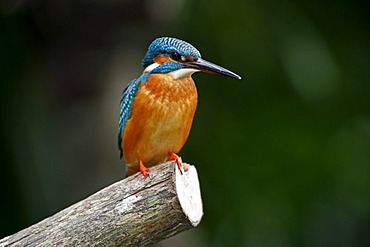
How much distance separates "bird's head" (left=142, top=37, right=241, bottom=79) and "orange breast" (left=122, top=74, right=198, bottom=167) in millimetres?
39

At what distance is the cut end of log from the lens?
2.59 meters

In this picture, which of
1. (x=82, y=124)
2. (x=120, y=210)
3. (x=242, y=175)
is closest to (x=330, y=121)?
(x=242, y=175)

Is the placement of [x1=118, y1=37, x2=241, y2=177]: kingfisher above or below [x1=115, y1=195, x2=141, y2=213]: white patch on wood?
above

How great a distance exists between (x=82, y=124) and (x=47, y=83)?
323 mm

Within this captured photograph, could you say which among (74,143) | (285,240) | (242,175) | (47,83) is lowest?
(285,240)

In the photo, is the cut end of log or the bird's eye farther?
the bird's eye

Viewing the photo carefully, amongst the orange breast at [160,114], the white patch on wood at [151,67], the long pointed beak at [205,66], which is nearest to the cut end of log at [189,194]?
the orange breast at [160,114]

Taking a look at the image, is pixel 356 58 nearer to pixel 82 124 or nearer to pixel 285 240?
pixel 285 240

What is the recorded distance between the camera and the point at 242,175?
4727 millimetres

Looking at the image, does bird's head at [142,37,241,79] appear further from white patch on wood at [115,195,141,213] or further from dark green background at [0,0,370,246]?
dark green background at [0,0,370,246]

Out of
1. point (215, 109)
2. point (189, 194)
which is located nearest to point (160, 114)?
point (189, 194)

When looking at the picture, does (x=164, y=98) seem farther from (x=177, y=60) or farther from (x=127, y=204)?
(x=127, y=204)

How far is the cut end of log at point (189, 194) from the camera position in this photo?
2.59 m

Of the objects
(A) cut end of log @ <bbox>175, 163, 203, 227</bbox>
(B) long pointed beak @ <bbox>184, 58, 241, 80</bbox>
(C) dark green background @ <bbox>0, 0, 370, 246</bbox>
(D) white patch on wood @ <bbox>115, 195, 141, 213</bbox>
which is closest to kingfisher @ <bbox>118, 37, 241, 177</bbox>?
(B) long pointed beak @ <bbox>184, 58, 241, 80</bbox>
